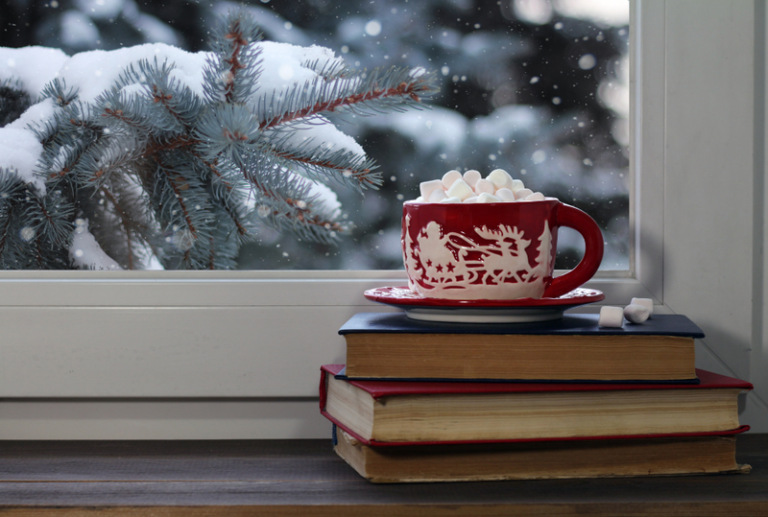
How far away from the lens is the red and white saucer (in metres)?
0.53

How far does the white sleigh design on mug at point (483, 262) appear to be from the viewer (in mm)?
529

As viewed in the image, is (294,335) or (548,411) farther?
(294,335)

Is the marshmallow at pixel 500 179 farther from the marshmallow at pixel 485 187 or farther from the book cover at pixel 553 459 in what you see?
the book cover at pixel 553 459

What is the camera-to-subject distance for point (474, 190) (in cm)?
57

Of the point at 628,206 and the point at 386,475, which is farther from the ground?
the point at 628,206

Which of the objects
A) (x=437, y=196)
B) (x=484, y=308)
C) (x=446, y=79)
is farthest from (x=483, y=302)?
(x=446, y=79)

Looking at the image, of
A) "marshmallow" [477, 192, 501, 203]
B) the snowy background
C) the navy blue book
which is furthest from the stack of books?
the snowy background

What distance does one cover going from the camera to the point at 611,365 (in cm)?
51

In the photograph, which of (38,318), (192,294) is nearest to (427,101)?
(192,294)

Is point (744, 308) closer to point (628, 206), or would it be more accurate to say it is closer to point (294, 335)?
point (628, 206)

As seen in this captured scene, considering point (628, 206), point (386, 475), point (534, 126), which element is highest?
point (534, 126)

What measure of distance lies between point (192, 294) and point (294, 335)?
0.13m

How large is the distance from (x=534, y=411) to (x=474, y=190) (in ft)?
0.71

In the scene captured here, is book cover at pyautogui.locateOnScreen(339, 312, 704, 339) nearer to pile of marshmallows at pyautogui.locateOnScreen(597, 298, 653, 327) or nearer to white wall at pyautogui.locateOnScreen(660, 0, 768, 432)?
pile of marshmallows at pyautogui.locateOnScreen(597, 298, 653, 327)
